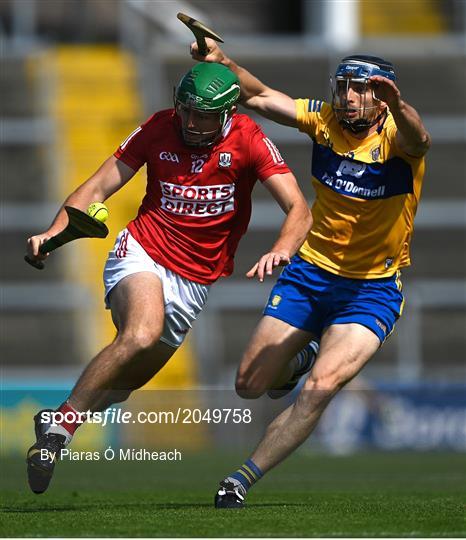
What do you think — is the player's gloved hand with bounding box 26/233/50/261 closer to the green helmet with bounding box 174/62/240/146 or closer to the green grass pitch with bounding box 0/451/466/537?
the green helmet with bounding box 174/62/240/146

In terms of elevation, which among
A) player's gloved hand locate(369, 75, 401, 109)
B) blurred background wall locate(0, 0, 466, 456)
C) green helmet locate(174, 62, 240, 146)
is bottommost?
blurred background wall locate(0, 0, 466, 456)

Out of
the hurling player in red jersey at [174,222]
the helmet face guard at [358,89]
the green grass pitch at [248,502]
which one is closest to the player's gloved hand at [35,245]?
the hurling player in red jersey at [174,222]

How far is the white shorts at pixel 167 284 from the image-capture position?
8.14 metres

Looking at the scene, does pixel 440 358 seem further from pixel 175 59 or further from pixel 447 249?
pixel 175 59

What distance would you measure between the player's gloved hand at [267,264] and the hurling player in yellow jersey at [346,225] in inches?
33.1

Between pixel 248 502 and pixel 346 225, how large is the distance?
179cm

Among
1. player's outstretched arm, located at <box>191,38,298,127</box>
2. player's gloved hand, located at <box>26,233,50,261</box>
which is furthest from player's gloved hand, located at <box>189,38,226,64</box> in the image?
player's gloved hand, located at <box>26,233,50,261</box>

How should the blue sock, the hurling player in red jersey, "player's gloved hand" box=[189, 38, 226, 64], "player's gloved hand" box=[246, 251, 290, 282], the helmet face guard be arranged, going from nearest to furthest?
1. "player's gloved hand" box=[246, 251, 290, 282]
2. the hurling player in red jersey
3. the blue sock
4. the helmet face guard
5. "player's gloved hand" box=[189, 38, 226, 64]

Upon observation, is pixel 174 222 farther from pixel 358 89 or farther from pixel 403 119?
pixel 403 119

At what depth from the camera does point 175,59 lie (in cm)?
2355

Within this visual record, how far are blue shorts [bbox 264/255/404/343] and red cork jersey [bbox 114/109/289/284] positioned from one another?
1.87 ft

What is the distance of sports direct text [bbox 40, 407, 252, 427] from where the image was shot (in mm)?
7805

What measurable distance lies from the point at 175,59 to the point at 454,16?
5.39 m

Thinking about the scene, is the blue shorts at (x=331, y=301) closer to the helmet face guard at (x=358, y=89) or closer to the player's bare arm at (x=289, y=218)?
the player's bare arm at (x=289, y=218)
